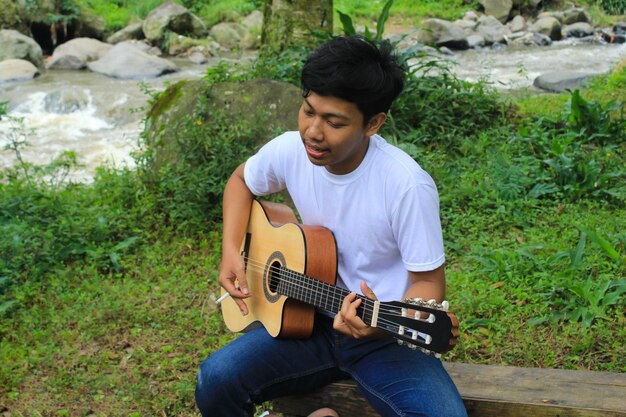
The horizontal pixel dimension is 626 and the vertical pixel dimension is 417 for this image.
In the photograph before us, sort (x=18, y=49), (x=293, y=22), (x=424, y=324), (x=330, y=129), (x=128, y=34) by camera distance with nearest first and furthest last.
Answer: (x=424, y=324) → (x=330, y=129) → (x=293, y=22) → (x=18, y=49) → (x=128, y=34)

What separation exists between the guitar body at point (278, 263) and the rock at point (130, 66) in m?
11.0

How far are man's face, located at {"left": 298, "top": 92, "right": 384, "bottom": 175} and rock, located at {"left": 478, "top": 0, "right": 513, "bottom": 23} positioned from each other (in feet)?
58.5

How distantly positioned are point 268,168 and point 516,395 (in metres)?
1.28

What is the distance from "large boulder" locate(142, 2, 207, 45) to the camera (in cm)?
1694

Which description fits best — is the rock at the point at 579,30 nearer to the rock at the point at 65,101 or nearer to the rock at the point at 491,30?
the rock at the point at 491,30

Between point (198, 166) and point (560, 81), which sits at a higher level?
point (198, 166)

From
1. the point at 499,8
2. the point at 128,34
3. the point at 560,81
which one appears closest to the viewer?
the point at 560,81

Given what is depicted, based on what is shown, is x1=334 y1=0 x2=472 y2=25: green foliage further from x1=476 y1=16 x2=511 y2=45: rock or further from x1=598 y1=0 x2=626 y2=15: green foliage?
x1=598 y1=0 x2=626 y2=15: green foliage

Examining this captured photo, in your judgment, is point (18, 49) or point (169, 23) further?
point (169, 23)

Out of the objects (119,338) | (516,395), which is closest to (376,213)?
(516,395)

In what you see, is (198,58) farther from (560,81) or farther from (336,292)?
(336,292)

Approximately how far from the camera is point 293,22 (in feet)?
22.9

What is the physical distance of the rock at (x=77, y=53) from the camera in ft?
47.8

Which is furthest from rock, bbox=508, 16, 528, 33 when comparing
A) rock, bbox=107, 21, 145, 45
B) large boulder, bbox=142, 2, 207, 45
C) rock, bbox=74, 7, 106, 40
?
rock, bbox=74, 7, 106, 40
